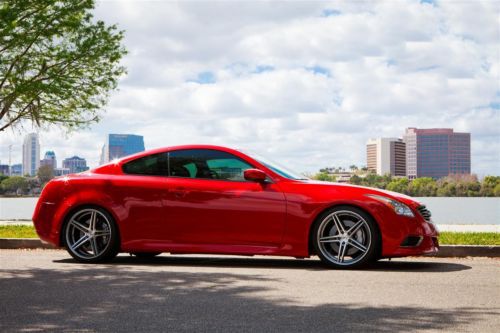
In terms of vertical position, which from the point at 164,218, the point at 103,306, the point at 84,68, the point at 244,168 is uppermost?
the point at 84,68

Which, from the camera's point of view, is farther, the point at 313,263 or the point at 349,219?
the point at 313,263

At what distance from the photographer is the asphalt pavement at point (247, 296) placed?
A: 5.33 meters

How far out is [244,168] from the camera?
9.11 m

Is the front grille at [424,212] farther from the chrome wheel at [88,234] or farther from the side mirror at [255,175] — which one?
the chrome wheel at [88,234]

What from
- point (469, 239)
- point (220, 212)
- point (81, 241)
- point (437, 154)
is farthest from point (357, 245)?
point (437, 154)

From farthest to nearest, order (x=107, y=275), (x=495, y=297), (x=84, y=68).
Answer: (x=84, y=68)
(x=107, y=275)
(x=495, y=297)

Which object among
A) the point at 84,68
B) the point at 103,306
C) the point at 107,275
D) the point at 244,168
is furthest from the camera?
the point at 84,68

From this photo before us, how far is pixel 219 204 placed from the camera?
29.3ft

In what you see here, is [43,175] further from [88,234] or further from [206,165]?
[206,165]

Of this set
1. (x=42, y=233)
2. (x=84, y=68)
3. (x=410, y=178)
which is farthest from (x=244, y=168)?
(x=410, y=178)

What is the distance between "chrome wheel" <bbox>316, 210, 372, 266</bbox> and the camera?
8.59 m

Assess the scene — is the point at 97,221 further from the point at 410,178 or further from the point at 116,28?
the point at 410,178

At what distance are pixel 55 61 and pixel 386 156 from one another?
467 ft

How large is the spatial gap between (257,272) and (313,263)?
50.1 inches
